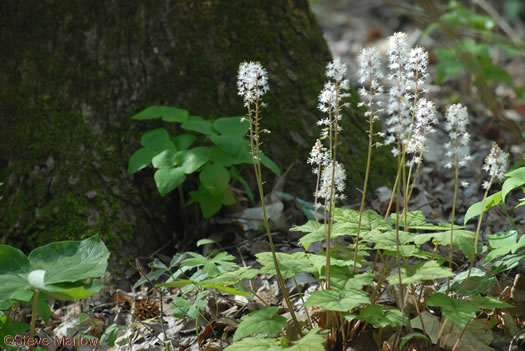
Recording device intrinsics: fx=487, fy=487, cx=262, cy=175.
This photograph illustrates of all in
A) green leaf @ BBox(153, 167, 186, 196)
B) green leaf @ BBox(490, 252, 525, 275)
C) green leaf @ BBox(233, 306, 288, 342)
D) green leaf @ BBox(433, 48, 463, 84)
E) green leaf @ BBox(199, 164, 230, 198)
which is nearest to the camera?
green leaf @ BBox(233, 306, 288, 342)

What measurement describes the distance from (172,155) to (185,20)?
2.84 ft

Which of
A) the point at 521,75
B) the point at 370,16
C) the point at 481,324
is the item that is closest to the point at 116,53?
the point at 481,324

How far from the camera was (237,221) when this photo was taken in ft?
8.73

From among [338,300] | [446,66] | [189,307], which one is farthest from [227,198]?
[446,66]

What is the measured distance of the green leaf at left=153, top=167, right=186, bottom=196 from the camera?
2.24m

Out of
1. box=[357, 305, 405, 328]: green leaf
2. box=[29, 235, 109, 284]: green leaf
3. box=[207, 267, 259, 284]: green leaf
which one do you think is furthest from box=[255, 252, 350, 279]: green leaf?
box=[29, 235, 109, 284]: green leaf

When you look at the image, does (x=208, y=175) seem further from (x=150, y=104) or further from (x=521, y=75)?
(x=521, y=75)

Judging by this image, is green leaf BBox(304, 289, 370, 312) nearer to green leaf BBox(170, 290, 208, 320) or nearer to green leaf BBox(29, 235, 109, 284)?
green leaf BBox(170, 290, 208, 320)

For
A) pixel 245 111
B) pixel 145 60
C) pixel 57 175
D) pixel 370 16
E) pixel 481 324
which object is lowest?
pixel 481 324

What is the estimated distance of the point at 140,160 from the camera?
240cm

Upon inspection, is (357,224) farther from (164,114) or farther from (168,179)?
(164,114)

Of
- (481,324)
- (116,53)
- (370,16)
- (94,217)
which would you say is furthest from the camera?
(370,16)

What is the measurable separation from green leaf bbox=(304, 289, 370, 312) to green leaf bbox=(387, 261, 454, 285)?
5.2 inches

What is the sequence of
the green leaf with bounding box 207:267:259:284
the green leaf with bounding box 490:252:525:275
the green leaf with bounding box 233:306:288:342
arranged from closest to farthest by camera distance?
the green leaf with bounding box 233:306:288:342, the green leaf with bounding box 207:267:259:284, the green leaf with bounding box 490:252:525:275
